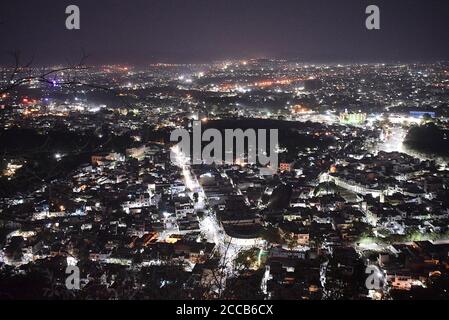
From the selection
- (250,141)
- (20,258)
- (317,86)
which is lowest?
(20,258)

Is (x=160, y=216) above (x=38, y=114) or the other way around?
the other way around

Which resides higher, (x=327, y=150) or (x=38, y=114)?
(x=38, y=114)

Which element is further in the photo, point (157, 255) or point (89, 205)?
point (89, 205)

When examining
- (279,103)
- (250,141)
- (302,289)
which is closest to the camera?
(302,289)
